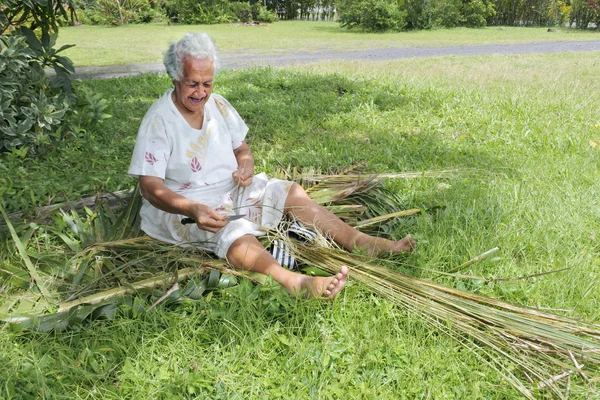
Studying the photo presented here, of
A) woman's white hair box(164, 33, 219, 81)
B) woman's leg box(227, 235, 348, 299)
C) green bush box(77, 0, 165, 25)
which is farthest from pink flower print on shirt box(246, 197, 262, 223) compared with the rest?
green bush box(77, 0, 165, 25)

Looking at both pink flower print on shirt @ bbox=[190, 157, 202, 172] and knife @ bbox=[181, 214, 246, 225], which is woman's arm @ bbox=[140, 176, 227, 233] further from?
pink flower print on shirt @ bbox=[190, 157, 202, 172]

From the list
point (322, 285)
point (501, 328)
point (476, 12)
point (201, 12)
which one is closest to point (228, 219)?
point (322, 285)

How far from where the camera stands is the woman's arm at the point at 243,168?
8.88 ft

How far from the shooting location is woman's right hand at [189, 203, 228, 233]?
2262 millimetres

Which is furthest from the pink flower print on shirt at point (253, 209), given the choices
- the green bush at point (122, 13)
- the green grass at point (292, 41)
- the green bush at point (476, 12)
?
the green bush at point (122, 13)

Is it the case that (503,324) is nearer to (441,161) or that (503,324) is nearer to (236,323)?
(236,323)

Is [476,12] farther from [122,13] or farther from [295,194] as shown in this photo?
[295,194]

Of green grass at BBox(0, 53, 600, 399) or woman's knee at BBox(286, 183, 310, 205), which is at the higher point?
woman's knee at BBox(286, 183, 310, 205)

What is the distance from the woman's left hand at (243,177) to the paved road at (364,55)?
21.4ft

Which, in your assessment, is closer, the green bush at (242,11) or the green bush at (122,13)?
the green bush at (122,13)

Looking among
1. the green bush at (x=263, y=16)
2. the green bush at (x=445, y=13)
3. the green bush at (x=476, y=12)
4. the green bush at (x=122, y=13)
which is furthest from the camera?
the green bush at (x=263, y=16)

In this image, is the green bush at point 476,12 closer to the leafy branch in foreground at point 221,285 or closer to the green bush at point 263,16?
the green bush at point 263,16

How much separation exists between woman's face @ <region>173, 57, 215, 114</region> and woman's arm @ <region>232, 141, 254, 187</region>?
1.35ft

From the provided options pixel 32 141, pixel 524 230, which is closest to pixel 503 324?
pixel 524 230
